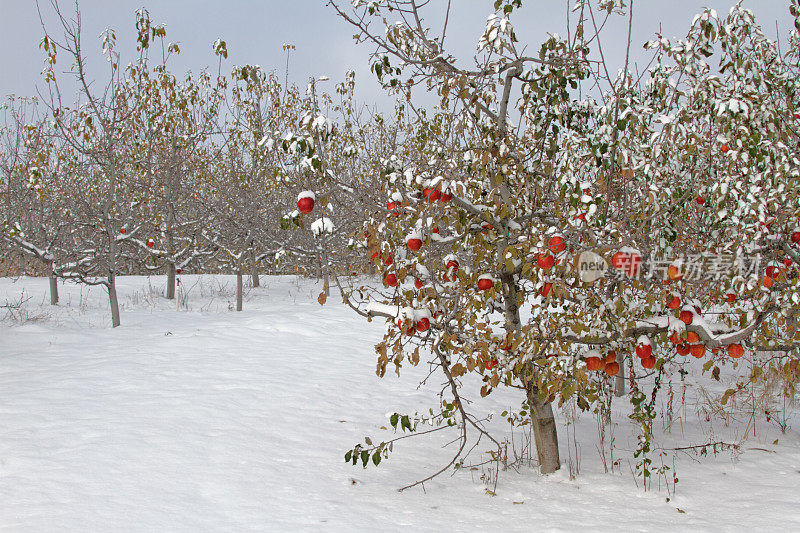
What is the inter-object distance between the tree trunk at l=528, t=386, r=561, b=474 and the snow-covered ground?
98 millimetres

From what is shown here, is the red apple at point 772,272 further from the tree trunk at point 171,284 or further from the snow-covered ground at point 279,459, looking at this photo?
the tree trunk at point 171,284

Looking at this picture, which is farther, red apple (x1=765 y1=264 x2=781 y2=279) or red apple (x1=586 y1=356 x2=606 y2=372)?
red apple (x1=586 y1=356 x2=606 y2=372)

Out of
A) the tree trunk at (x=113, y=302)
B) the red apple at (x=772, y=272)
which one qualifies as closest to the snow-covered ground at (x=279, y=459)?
the red apple at (x=772, y=272)

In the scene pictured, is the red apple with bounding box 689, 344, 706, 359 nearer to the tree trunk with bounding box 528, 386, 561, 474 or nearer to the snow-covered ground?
the snow-covered ground

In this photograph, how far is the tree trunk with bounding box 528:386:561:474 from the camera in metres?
3.50

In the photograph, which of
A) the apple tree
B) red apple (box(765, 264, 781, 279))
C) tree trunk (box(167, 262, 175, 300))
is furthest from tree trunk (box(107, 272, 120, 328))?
red apple (box(765, 264, 781, 279))

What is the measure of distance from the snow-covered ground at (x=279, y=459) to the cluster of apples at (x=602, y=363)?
0.75 meters

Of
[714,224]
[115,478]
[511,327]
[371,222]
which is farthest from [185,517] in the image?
[714,224]

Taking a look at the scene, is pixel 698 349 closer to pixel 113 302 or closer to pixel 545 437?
pixel 545 437

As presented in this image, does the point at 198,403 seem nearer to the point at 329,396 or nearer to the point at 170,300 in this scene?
the point at 329,396

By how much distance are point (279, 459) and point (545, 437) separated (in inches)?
67.1

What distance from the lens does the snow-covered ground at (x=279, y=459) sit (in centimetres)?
274

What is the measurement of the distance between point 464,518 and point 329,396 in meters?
2.38

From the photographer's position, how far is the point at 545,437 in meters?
3.54
